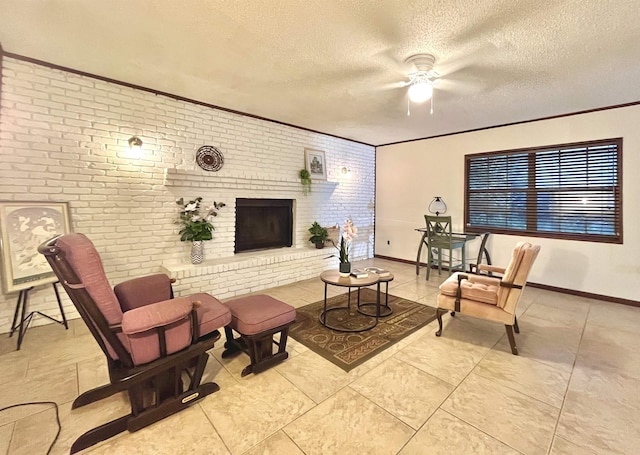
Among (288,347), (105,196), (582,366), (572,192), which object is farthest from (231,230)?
(572,192)

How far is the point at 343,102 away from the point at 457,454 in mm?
3497

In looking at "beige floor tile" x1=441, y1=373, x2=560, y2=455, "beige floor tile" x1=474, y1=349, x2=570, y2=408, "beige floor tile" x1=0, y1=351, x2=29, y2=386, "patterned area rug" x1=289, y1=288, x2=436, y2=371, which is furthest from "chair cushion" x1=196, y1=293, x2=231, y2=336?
"beige floor tile" x1=474, y1=349, x2=570, y2=408

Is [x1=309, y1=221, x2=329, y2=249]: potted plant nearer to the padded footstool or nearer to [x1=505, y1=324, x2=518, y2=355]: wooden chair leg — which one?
the padded footstool

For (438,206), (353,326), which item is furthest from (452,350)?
(438,206)

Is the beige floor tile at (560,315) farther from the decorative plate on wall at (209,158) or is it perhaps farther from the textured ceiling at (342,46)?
the decorative plate on wall at (209,158)

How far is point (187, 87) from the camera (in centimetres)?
313

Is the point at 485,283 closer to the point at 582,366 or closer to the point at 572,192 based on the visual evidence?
the point at 582,366

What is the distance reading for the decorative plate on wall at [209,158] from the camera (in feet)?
11.8

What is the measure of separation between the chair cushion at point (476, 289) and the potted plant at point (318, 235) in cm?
229

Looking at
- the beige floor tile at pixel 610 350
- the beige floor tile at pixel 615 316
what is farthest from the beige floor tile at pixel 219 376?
the beige floor tile at pixel 615 316

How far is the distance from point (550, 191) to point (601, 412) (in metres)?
3.33

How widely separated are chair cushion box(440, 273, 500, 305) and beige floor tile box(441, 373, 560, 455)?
2.38ft

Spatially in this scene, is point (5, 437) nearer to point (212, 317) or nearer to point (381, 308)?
point (212, 317)

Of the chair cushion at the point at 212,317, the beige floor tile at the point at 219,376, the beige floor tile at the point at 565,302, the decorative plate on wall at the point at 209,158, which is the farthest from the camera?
the decorative plate on wall at the point at 209,158
